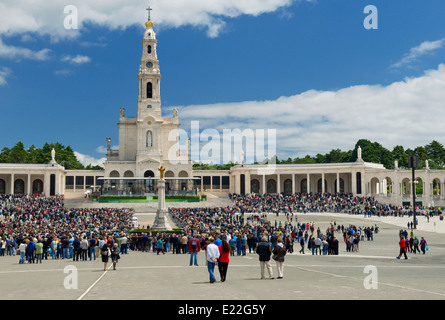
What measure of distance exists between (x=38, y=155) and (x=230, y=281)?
106260 millimetres

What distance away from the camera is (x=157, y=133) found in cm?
8469

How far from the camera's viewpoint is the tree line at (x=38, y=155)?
106375 millimetres

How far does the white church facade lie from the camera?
77875mm

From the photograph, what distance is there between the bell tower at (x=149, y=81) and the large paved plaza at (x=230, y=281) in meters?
64.6

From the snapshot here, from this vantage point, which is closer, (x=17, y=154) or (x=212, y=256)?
(x=212, y=256)

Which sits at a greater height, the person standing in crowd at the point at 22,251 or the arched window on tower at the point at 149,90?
the arched window on tower at the point at 149,90

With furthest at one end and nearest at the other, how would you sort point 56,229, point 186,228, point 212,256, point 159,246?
point 186,228
point 56,229
point 159,246
point 212,256

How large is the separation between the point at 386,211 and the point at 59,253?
4694 centimetres

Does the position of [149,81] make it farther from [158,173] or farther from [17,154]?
[17,154]

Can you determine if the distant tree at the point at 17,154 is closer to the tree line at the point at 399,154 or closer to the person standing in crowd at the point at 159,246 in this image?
the tree line at the point at 399,154

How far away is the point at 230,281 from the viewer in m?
14.7

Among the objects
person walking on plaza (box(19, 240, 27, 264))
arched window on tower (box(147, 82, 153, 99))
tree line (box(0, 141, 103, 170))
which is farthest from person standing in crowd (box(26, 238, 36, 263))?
tree line (box(0, 141, 103, 170))

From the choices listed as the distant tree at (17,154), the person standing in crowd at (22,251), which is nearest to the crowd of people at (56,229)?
the person standing in crowd at (22,251)

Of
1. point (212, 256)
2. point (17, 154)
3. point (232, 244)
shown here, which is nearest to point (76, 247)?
point (232, 244)
